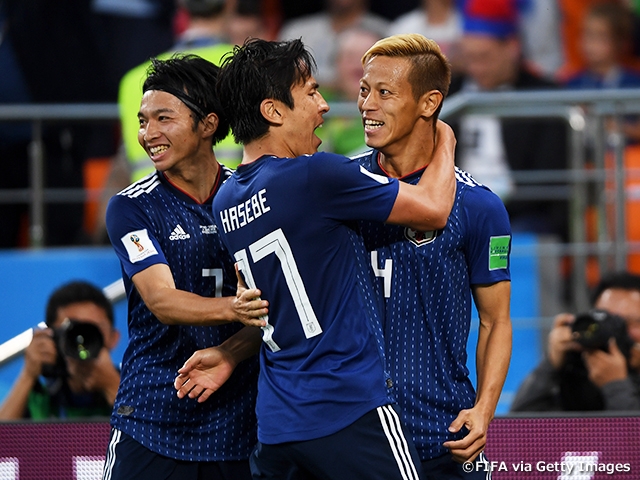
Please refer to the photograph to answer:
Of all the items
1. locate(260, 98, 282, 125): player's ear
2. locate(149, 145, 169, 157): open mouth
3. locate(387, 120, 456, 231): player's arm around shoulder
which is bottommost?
locate(387, 120, 456, 231): player's arm around shoulder

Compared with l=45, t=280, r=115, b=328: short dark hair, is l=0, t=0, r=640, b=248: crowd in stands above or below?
above

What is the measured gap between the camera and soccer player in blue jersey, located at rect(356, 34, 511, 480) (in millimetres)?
3232

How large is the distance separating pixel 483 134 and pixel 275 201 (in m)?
3.82

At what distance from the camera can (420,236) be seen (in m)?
3.26

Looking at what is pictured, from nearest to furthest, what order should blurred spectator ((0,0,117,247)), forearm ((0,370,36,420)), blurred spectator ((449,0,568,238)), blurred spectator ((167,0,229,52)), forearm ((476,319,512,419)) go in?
forearm ((476,319,512,419))
forearm ((0,370,36,420))
blurred spectator ((449,0,568,238))
blurred spectator ((167,0,229,52))
blurred spectator ((0,0,117,247))

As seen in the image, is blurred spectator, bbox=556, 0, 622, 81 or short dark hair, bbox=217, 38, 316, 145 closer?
short dark hair, bbox=217, 38, 316, 145

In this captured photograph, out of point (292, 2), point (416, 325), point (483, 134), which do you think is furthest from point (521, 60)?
point (416, 325)

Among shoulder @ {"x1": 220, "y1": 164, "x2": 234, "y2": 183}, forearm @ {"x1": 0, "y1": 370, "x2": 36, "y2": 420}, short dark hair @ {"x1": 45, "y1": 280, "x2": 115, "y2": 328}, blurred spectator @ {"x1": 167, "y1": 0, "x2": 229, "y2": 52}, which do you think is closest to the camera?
shoulder @ {"x1": 220, "y1": 164, "x2": 234, "y2": 183}

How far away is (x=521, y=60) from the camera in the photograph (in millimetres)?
7746

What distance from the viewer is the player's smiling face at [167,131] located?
3.54 meters

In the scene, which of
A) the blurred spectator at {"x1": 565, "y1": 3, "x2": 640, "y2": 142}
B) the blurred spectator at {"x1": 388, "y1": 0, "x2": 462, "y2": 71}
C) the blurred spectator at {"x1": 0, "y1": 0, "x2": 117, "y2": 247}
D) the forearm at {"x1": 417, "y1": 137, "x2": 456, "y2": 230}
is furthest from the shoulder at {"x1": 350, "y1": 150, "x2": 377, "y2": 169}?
the blurred spectator at {"x1": 565, "y1": 3, "x2": 640, "y2": 142}

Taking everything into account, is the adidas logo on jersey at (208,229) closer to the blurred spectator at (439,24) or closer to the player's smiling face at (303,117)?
the player's smiling face at (303,117)

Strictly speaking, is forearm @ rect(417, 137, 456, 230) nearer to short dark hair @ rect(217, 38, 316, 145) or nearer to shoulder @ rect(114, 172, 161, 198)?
short dark hair @ rect(217, 38, 316, 145)

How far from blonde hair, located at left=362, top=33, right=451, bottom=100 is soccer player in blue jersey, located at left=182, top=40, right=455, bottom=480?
266 millimetres
